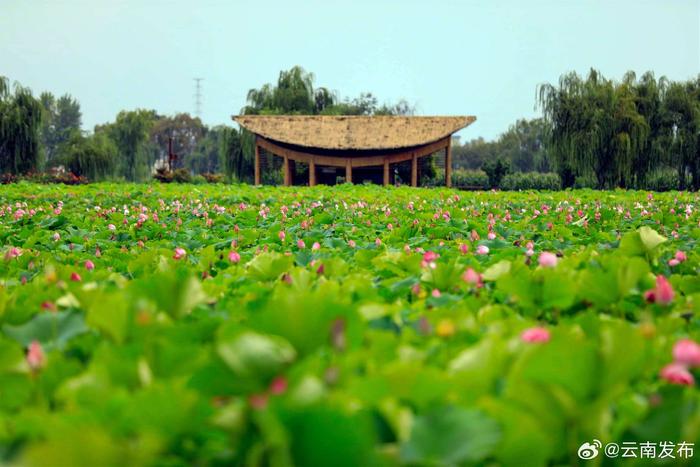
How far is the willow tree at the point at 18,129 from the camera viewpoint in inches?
1064

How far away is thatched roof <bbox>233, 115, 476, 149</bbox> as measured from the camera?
24.7 meters

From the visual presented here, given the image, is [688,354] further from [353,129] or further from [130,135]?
[130,135]

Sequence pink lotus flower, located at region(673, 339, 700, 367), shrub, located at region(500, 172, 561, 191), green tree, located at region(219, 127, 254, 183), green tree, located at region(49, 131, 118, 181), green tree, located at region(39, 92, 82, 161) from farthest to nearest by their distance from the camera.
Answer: green tree, located at region(39, 92, 82, 161) → shrub, located at region(500, 172, 561, 191) → green tree, located at region(219, 127, 254, 183) → green tree, located at region(49, 131, 118, 181) → pink lotus flower, located at region(673, 339, 700, 367)

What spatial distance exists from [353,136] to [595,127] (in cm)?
867

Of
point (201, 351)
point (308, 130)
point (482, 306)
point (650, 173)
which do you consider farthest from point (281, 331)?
point (650, 173)

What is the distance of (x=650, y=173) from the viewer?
85.8ft

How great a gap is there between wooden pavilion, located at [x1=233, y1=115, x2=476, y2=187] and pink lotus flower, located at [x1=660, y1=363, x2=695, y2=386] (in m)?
23.9

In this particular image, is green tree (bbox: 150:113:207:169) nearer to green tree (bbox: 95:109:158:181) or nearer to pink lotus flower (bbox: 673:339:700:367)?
green tree (bbox: 95:109:158:181)

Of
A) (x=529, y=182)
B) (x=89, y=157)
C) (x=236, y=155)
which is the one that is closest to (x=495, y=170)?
(x=529, y=182)

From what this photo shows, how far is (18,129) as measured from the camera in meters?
27.2

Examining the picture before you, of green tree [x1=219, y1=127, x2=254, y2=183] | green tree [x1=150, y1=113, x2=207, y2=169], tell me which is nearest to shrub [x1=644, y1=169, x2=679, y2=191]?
green tree [x1=219, y1=127, x2=254, y2=183]

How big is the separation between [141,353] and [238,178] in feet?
107

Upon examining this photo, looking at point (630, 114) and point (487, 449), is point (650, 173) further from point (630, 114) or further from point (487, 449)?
point (487, 449)

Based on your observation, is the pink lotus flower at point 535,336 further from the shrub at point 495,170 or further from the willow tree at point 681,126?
the shrub at point 495,170
